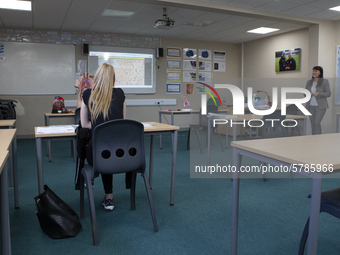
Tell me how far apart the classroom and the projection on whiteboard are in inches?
1.5

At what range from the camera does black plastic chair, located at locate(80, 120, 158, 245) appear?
195 cm

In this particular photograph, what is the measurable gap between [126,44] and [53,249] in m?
6.18

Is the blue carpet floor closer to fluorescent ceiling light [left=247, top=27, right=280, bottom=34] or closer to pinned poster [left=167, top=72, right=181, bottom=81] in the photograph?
fluorescent ceiling light [left=247, top=27, right=280, bottom=34]

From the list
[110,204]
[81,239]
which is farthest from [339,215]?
[110,204]

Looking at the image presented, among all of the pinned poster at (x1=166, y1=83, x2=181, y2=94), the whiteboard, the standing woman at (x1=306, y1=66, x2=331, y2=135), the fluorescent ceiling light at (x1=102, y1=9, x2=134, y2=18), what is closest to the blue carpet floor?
the standing woman at (x1=306, y1=66, x2=331, y2=135)

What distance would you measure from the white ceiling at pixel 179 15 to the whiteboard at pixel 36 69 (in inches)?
18.0

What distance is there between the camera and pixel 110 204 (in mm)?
2545

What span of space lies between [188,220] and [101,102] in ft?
3.62

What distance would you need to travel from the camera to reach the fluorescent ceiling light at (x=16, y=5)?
4.83m

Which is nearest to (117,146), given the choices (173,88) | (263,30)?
(263,30)

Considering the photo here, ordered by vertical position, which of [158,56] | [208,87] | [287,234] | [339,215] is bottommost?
[287,234]

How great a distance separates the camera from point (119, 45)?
732 cm

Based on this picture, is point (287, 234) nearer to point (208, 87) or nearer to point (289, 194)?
point (289, 194)

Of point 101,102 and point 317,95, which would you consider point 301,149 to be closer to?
point 101,102
